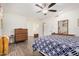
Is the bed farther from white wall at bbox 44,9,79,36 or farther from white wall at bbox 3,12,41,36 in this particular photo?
white wall at bbox 3,12,41,36

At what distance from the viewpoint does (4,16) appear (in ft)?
5.10

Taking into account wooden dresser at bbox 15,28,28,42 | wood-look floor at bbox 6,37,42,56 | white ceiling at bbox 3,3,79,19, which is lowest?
wood-look floor at bbox 6,37,42,56

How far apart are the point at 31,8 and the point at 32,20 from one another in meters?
0.20

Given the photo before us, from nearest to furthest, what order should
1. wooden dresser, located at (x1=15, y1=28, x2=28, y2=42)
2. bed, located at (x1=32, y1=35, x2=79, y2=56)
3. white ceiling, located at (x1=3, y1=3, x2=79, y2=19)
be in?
bed, located at (x1=32, y1=35, x2=79, y2=56)
white ceiling, located at (x1=3, y1=3, x2=79, y2=19)
wooden dresser, located at (x1=15, y1=28, x2=28, y2=42)

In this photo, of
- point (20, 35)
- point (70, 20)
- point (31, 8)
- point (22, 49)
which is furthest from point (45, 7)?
point (22, 49)

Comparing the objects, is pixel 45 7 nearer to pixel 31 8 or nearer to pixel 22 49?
pixel 31 8

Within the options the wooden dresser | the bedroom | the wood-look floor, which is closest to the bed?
the bedroom

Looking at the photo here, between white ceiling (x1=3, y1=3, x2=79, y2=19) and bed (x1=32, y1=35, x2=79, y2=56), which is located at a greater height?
white ceiling (x1=3, y1=3, x2=79, y2=19)

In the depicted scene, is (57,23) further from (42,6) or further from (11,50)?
(11,50)

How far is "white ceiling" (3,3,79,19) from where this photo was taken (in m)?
1.52

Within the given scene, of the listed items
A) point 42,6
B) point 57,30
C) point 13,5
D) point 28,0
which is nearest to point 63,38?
point 57,30

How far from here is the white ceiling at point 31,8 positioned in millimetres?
1515

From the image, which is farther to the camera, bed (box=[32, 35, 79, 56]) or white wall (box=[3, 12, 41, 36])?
white wall (box=[3, 12, 41, 36])

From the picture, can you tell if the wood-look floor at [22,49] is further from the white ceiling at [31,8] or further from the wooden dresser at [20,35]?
the white ceiling at [31,8]
